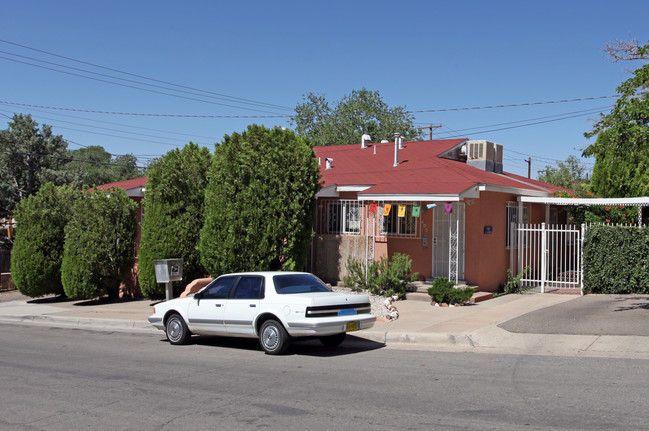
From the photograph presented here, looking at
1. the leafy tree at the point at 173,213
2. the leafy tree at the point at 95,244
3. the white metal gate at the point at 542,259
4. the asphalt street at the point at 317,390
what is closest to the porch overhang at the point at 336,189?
the leafy tree at the point at 173,213

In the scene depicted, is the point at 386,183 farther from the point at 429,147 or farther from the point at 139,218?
the point at 139,218

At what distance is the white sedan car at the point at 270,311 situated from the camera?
9594mm

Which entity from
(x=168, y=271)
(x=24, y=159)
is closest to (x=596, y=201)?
(x=168, y=271)

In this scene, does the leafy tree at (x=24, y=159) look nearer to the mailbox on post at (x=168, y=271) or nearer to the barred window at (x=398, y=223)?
the mailbox on post at (x=168, y=271)

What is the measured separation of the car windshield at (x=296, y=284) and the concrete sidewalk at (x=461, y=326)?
4.78 feet

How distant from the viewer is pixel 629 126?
11.7 meters

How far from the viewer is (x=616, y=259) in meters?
15.6

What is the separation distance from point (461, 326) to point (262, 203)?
21.3 ft

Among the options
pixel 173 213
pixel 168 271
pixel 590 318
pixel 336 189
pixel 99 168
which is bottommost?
pixel 590 318

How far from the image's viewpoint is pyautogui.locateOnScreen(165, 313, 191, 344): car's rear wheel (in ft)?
37.3

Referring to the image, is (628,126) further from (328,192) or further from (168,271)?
(168,271)

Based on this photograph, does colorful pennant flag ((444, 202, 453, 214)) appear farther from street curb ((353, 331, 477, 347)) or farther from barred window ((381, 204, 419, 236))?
street curb ((353, 331, 477, 347))

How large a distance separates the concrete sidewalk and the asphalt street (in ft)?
2.32

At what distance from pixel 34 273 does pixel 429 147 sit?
15.1 metres
